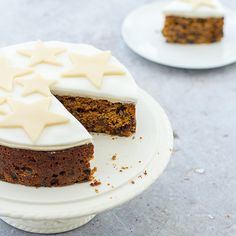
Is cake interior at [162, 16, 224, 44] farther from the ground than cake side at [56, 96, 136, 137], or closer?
closer

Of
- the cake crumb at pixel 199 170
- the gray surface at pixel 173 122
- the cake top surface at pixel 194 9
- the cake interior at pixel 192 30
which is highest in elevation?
the cake top surface at pixel 194 9

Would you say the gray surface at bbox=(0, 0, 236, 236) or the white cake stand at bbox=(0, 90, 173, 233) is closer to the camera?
the white cake stand at bbox=(0, 90, 173, 233)

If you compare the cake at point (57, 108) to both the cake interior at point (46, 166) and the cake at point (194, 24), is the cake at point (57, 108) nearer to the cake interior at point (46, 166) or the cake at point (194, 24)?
the cake interior at point (46, 166)

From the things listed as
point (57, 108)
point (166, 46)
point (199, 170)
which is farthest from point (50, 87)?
point (166, 46)

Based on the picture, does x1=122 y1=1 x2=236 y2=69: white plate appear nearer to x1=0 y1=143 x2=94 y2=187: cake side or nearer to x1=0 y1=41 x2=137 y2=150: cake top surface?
x1=0 y1=41 x2=137 y2=150: cake top surface

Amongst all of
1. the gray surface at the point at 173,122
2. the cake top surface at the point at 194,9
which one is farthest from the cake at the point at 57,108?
the cake top surface at the point at 194,9

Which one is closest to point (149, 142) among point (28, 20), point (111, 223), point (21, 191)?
point (111, 223)

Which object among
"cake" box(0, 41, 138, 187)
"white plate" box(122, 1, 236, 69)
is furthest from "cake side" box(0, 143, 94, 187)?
"white plate" box(122, 1, 236, 69)

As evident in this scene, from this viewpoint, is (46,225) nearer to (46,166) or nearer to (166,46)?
(46,166)

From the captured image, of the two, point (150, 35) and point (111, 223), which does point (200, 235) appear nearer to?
point (111, 223)
